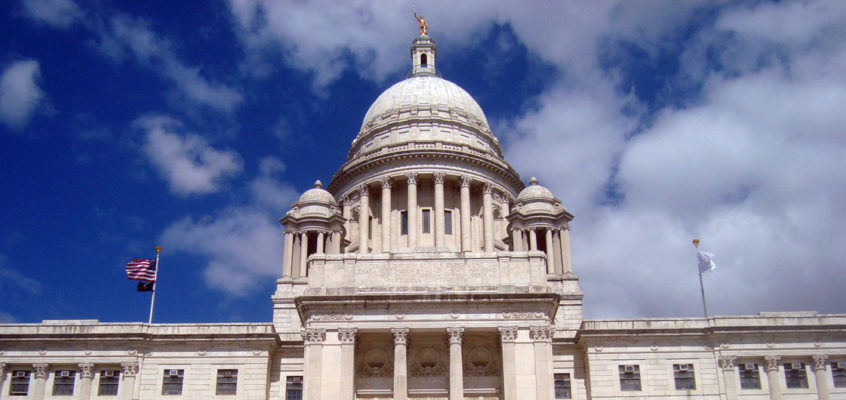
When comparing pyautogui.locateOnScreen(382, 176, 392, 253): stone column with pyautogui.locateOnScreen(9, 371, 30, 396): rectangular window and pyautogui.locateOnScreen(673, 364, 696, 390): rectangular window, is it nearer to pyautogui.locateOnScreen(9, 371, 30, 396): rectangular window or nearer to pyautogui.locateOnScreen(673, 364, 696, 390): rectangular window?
pyautogui.locateOnScreen(673, 364, 696, 390): rectangular window

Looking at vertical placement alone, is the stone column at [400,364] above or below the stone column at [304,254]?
below

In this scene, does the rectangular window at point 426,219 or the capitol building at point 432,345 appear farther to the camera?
the rectangular window at point 426,219

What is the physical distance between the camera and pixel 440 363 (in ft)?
154

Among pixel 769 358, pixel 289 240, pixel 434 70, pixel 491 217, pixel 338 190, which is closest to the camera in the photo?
pixel 769 358

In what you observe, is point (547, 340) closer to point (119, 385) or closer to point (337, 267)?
point (337, 267)

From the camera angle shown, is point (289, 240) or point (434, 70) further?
point (434, 70)

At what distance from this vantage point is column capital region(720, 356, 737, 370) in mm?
49719

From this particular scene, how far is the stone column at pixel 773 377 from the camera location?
4919cm

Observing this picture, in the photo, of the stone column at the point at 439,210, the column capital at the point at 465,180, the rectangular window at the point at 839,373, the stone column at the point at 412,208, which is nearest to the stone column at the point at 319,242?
the stone column at the point at 412,208

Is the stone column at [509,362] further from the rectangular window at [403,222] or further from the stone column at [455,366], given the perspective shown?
the rectangular window at [403,222]

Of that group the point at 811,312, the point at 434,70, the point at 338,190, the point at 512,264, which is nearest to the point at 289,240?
the point at 338,190

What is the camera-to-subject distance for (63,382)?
167 feet

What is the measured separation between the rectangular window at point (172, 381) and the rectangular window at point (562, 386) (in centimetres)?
2244

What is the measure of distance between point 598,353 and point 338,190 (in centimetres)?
3071
